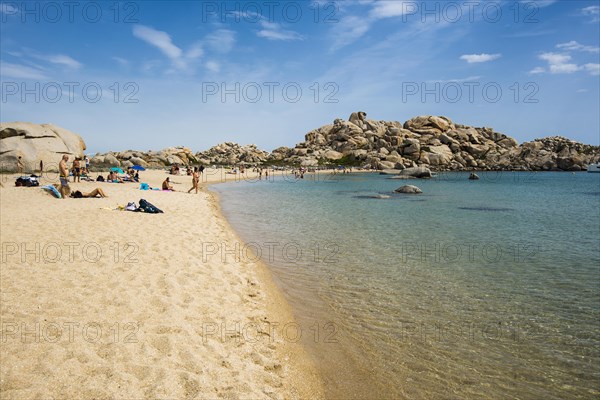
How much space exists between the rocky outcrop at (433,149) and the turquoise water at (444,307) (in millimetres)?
93358

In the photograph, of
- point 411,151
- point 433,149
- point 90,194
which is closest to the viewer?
point 90,194

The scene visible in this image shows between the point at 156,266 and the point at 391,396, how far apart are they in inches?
290

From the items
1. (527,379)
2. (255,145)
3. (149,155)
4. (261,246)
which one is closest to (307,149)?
(255,145)

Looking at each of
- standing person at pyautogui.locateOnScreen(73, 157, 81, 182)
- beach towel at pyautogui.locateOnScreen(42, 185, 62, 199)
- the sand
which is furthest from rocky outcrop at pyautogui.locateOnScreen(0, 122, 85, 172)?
the sand

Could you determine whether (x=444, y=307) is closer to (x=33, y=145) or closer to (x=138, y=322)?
(x=138, y=322)

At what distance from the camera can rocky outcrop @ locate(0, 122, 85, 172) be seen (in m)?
36.9

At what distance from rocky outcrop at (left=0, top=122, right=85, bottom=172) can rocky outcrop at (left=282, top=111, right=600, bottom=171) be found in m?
84.0

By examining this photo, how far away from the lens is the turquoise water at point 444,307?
19.5ft

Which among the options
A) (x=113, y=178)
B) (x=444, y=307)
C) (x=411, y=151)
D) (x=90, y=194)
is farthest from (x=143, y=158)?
(x=444, y=307)

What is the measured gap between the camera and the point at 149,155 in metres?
87.8

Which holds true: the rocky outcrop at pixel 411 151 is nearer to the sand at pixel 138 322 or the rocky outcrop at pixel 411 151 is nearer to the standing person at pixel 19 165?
the standing person at pixel 19 165

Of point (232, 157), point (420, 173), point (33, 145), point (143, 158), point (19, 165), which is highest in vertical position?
point (232, 157)

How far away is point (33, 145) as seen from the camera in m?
38.7

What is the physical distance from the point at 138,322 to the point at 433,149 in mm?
123084
